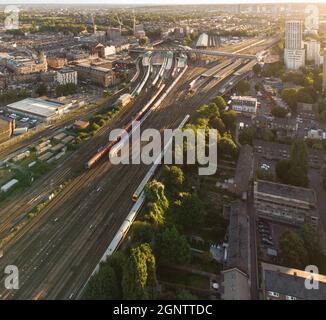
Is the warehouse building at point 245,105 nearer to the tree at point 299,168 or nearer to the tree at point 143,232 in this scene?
the tree at point 299,168

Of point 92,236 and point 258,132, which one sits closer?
point 92,236

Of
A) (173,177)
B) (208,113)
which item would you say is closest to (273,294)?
(173,177)

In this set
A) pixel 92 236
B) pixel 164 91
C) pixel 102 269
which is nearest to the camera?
pixel 102 269

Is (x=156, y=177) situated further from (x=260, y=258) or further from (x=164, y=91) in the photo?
(x=164, y=91)

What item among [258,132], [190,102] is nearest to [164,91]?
[190,102]

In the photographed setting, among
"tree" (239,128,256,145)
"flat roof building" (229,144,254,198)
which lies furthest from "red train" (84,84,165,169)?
"flat roof building" (229,144,254,198)

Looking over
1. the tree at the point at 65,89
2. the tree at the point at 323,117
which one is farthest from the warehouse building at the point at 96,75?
the tree at the point at 323,117
